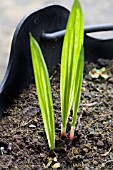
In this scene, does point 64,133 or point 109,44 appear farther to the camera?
point 109,44

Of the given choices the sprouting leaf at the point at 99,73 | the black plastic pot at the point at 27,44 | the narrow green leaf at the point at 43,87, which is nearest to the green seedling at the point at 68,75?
the narrow green leaf at the point at 43,87

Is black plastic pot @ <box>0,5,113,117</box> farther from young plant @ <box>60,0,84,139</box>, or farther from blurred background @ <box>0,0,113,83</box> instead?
blurred background @ <box>0,0,113,83</box>

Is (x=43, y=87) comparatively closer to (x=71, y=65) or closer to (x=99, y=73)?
(x=71, y=65)

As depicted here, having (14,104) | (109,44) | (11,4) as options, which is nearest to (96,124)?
(14,104)

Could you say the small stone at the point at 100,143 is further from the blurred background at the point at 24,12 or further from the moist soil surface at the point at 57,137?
the blurred background at the point at 24,12

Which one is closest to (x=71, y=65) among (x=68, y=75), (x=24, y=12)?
(x=68, y=75)

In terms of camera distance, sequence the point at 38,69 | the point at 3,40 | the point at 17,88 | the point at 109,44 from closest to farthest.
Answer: the point at 38,69
the point at 17,88
the point at 109,44
the point at 3,40

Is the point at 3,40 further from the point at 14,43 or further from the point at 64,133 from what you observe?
the point at 64,133
